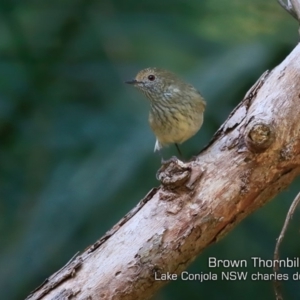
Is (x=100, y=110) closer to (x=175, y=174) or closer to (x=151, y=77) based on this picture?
(x=151, y=77)

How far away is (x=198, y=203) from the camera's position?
4.88ft

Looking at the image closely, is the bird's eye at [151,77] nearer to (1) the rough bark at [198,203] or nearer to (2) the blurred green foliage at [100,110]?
(2) the blurred green foliage at [100,110]

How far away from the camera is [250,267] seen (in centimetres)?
250

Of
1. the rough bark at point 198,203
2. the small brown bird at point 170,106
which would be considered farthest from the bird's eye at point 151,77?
the rough bark at point 198,203

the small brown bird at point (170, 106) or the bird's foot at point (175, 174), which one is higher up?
the small brown bird at point (170, 106)

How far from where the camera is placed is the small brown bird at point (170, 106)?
2129mm

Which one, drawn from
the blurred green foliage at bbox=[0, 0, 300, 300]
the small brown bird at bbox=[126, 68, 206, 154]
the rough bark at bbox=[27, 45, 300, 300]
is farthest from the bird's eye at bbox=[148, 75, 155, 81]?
the rough bark at bbox=[27, 45, 300, 300]

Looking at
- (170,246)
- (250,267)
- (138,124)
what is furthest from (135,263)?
(138,124)

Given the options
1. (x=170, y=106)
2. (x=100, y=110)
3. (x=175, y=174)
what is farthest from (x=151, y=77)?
(x=175, y=174)

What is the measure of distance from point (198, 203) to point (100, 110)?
1.48 meters

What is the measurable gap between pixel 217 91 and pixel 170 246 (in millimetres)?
1380

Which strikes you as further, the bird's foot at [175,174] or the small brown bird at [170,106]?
the small brown bird at [170,106]

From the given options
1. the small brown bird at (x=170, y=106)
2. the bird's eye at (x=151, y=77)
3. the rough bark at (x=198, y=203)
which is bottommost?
the rough bark at (x=198, y=203)

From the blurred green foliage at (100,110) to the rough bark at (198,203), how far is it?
1.07 m
